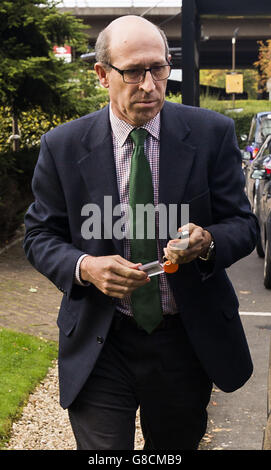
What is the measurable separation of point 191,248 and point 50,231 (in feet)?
1.99

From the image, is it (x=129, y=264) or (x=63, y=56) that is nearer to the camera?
(x=129, y=264)

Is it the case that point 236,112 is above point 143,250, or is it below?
below

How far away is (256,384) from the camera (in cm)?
663

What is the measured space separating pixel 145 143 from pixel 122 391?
3.04 feet

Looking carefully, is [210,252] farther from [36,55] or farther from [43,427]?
[36,55]

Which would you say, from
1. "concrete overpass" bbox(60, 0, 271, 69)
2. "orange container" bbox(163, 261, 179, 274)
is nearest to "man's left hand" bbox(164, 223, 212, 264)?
"orange container" bbox(163, 261, 179, 274)

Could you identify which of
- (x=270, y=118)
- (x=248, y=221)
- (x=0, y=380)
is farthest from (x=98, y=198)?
(x=270, y=118)

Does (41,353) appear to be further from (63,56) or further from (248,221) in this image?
(63,56)

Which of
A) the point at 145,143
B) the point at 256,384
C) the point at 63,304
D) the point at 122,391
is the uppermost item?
the point at 145,143

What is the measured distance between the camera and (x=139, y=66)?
2.88 m

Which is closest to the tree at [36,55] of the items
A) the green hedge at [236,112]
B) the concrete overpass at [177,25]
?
the green hedge at [236,112]

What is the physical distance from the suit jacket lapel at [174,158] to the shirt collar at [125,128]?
0.02m

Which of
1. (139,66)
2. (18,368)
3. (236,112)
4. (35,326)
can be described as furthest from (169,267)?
(236,112)

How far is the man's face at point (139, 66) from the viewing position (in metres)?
2.87
